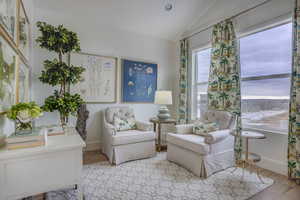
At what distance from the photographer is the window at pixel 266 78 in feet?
7.75

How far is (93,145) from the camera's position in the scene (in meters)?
3.28

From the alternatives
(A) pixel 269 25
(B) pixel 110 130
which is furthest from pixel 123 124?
(A) pixel 269 25

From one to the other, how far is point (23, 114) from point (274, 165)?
3.24 m

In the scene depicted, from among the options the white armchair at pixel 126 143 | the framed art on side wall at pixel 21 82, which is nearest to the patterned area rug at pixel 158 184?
the white armchair at pixel 126 143

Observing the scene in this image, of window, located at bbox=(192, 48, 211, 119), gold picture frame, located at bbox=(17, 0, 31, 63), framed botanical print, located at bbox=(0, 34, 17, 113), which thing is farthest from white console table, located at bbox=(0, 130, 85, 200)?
window, located at bbox=(192, 48, 211, 119)

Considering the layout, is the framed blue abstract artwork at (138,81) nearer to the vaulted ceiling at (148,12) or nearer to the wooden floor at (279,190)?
the vaulted ceiling at (148,12)

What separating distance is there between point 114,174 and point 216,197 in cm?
134

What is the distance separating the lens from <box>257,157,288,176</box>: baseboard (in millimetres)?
2285

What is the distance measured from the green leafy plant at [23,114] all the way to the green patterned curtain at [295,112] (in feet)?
9.80

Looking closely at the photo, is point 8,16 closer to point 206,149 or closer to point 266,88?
point 206,149

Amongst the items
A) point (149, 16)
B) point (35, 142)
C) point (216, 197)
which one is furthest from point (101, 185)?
point (149, 16)

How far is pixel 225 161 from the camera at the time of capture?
244cm

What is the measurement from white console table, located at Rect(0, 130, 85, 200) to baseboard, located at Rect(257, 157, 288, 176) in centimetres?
276

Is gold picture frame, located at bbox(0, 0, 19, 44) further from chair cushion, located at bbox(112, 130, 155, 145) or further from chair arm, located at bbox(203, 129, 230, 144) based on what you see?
chair arm, located at bbox(203, 129, 230, 144)
